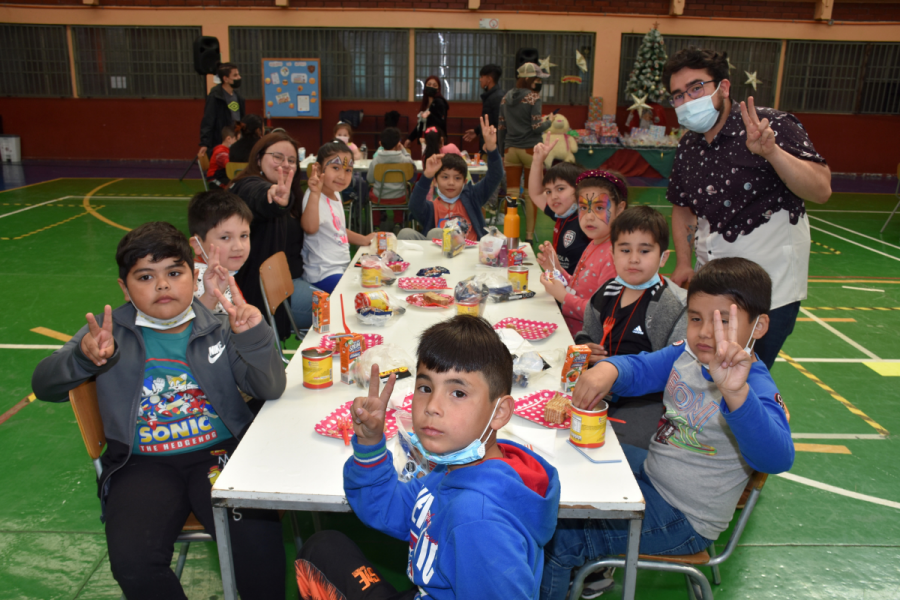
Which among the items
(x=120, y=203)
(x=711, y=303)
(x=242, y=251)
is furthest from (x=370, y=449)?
(x=120, y=203)

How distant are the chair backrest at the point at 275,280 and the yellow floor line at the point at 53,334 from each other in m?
2.31

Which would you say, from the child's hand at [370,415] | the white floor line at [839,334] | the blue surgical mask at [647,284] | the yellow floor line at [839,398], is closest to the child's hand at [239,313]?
the child's hand at [370,415]

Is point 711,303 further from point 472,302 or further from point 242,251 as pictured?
point 242,251

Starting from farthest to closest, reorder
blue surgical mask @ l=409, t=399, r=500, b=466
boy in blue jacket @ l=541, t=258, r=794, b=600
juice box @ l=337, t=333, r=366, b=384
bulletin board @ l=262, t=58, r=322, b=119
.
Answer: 1. bulletin board @ l=262, t=58, r=322, b=119
2. juice box @ l=337, t=333, r=366, b=384
3. boy in blue jacket @ l=541, t=258, r=794, b=600
4. blue surgical mask @ l=409, t=399, r=500, b=466

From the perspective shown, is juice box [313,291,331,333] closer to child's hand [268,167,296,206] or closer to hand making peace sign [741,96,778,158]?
child's hand [268,167,296,206]

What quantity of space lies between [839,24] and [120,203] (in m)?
14.9

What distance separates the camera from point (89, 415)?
2.07m

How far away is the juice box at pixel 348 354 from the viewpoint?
2.41m

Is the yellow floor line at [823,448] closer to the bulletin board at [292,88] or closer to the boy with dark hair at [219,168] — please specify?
the boy with dark hair at [219,168]

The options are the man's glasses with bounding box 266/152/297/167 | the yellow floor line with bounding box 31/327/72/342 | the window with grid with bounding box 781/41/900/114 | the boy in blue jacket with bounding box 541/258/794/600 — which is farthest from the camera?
the window with grid with bounding box 781/41/900/114

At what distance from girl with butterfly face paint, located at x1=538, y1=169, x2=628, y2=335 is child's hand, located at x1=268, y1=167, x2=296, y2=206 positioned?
153 cm

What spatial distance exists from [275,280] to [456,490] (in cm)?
212

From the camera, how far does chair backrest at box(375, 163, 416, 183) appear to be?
7295 millimetres

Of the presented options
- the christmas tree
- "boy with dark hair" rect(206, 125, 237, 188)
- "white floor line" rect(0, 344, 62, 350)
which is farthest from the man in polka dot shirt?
the christmas tree
